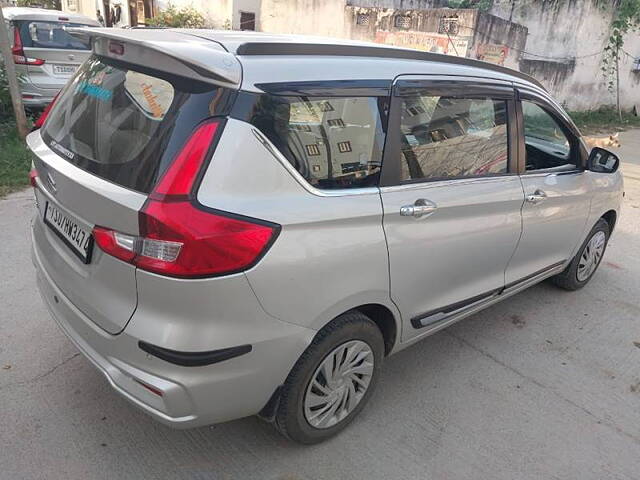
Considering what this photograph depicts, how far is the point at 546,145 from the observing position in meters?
3.90

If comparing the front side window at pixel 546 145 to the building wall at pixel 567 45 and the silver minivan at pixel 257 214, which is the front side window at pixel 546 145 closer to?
the silver minivan at pixel 257 214

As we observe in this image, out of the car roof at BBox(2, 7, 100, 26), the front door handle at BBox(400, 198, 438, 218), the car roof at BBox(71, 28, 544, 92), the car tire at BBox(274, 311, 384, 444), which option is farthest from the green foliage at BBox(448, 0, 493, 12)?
the car tire at BBox(274, 311, 384, 444)

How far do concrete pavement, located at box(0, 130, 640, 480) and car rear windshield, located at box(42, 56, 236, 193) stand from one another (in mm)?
1220

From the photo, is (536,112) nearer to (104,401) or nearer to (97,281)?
(97,281)

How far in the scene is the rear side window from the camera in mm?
1935

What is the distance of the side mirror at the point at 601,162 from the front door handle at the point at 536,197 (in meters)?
0.73

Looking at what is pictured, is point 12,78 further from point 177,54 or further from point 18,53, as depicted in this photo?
point 177,54

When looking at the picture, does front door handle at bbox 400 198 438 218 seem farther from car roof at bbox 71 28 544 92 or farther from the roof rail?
the roof rail

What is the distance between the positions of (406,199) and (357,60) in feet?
2.14

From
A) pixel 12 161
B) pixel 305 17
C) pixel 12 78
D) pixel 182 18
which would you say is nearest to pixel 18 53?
pixel 12 78

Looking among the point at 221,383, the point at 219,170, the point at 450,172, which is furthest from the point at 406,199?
the point at 221,383

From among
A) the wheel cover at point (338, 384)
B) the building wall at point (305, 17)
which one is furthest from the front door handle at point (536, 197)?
the building wall at point (305, 17)

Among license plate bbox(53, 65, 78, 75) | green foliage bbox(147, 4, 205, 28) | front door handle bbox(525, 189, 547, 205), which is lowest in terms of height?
front door handle bbox(525, 189, 547, 205)

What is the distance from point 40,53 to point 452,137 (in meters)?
6.60
